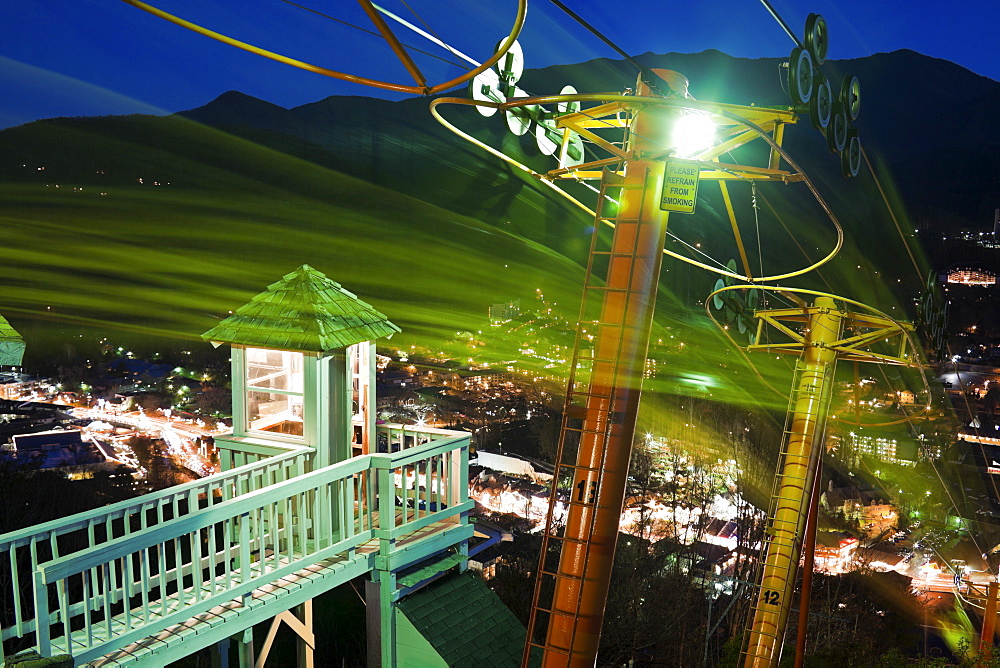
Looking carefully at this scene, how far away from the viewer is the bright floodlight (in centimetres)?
474

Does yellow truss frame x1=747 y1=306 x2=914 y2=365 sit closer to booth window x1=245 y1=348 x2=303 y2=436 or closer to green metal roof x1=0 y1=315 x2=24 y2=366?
booth window x1=245 y1=348 x2=303 y2=436

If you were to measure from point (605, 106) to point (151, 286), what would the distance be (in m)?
54.1

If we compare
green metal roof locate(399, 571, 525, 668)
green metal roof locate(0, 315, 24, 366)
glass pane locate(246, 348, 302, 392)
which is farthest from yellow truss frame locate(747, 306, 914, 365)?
green metal roof locate(0, 315, 24, 366)

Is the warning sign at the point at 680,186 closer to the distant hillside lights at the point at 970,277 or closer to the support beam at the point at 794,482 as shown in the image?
the support beam at the point at 794,482

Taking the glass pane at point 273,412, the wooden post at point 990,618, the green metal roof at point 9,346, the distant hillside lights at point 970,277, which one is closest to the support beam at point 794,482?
the glass pane at point 273,412

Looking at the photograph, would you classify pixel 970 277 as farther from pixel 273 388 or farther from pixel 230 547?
pixel 230 547

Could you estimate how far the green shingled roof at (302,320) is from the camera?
7.11 meters

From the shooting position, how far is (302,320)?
7.22 m

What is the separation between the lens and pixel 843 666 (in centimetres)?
1614

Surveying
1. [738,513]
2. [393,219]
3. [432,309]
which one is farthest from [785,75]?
[393,219]

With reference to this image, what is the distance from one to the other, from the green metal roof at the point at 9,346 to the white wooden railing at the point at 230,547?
1442 millimetres

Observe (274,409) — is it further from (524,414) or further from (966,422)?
(966,422)

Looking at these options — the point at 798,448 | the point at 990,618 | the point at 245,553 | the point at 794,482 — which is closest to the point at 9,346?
the point at 245,553

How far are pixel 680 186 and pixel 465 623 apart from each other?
16.7 feet
